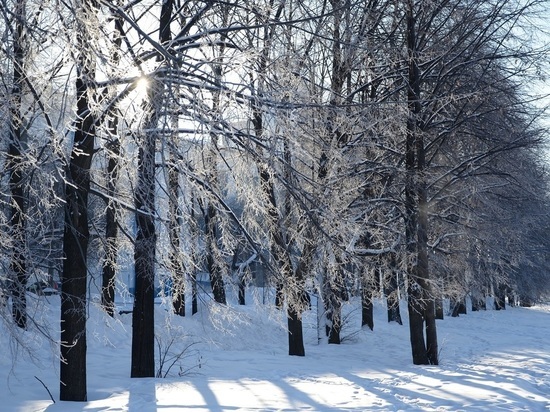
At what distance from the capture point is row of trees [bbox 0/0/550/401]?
6172mm

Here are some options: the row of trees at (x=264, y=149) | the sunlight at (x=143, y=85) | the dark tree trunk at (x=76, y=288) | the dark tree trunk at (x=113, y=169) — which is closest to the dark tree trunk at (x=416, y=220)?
the row of trees at (x=264, y=149)

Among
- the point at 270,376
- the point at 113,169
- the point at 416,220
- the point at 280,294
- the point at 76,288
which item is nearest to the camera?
the point at 113,169

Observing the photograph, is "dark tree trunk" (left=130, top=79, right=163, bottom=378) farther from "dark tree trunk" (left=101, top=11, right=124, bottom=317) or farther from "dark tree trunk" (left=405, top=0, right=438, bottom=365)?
"dark tree trunk" (left=405, top=0, right=438, bottom=365)

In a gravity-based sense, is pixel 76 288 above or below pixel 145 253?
below

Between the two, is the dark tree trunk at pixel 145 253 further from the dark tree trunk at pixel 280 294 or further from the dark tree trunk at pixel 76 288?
the dark tree trunk at pixel 280 294

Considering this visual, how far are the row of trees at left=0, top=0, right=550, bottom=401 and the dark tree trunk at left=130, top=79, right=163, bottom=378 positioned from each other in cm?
4

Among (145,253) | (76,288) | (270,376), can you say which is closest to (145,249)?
(145,253)

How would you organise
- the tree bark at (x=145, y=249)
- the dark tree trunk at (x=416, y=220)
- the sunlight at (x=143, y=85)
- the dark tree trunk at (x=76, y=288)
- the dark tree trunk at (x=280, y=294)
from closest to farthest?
the sunlight at (x=143, y=85)
the tree bark at (x=145, y=249)
the dark tree trunk at (x=76, y=288)
the dark tree trunk at (x=280, y=294)
the dark tree trunk at (x=416, y=220)

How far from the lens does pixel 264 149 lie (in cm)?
793

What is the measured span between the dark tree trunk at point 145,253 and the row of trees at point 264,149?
0.04 meters

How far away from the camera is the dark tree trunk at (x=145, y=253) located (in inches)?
256

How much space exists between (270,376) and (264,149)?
5292 mm

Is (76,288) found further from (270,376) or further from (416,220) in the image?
(416,220)

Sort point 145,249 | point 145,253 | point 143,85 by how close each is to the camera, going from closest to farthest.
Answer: point 143,85, point 145,249, point 145,253
